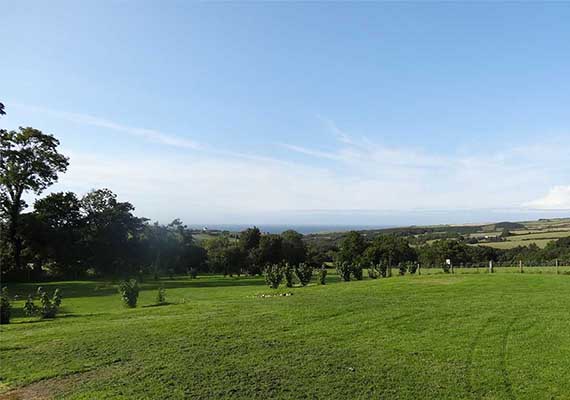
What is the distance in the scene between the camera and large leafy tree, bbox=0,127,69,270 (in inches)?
1302

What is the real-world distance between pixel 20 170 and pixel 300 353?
113ft

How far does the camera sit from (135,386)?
6016mm

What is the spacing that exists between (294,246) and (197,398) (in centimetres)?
4975

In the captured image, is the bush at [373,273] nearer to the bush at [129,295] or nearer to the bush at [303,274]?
the bush at [303,274]

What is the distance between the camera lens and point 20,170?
33688mm

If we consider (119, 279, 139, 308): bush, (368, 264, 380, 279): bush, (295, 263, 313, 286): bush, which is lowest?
(368, 264, 380, 279): bush

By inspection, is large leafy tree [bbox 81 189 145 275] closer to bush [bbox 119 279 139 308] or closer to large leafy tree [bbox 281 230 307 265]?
large leafy tree [bbox 281 230 307 265]

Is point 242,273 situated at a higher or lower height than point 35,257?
lower

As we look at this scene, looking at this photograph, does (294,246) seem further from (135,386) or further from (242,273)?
(135,386)

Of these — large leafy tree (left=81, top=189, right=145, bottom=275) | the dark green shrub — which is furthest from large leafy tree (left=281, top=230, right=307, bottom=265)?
the dark green shrub

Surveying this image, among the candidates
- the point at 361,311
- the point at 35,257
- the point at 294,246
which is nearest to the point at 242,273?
the point at 294,246

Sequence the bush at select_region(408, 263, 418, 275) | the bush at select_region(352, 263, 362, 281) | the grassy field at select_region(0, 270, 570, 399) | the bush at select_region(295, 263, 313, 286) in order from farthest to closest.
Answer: the bush at select_region(408, 263, 418, 275)
the bush at select_region(352, 263, 362, 281)
the bush at select_region(295, 263, 313, 286)
the grassy field at select_region(0, 270, 570, 399)

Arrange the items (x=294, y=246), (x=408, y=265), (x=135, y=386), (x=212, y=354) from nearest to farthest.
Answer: (x=135, y=386) < (x=212, y=354) < (x=408, y=265) < (x=294, y=246)

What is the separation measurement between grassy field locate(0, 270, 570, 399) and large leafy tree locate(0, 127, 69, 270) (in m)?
26.1
